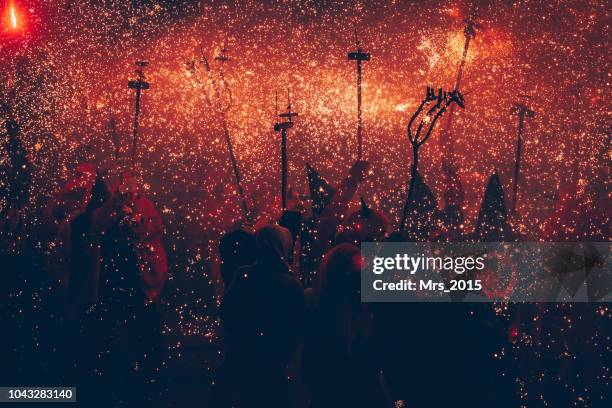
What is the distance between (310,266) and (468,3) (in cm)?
366

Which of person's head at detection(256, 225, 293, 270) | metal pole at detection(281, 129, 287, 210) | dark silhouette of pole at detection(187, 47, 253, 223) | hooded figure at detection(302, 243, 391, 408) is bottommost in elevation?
hooded figure at detection(302, 243, 391, 408)

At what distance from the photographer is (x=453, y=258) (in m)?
3.33

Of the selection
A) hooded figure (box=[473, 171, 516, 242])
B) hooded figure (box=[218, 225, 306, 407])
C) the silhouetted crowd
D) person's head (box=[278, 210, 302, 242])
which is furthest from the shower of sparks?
hooded figure (box=[218, 225, 306, 407])

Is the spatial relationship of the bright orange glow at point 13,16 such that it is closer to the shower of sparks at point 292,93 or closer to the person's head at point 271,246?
the shower of sparks at point 292,93

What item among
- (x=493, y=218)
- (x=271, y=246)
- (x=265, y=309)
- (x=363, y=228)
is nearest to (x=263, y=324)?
(x=265, y=309)

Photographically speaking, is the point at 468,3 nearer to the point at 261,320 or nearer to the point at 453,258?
the point at 453,258

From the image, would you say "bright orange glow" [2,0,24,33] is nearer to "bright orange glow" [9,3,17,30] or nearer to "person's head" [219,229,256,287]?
"bright orange glow" [9,3,17,30]

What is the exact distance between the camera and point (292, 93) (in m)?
6.21
